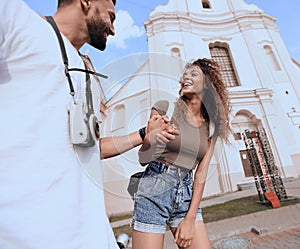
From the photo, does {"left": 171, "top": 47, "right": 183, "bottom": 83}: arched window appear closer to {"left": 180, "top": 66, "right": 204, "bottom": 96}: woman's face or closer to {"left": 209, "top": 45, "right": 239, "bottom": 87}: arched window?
{"left": 180, "top": 66, "right": 204, "bottom": 96}: woman's face

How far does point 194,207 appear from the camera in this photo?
1.37 metres

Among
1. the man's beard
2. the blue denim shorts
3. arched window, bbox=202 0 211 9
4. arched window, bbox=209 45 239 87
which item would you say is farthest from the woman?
arched window, bbox=202 0 211 9

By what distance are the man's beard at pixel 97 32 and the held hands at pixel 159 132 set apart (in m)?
0.49

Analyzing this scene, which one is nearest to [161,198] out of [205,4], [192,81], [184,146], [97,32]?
[184,146]

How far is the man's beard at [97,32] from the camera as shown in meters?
0.89

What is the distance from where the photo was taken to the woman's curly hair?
1635 millimetres

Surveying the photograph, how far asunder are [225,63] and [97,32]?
14.5 m

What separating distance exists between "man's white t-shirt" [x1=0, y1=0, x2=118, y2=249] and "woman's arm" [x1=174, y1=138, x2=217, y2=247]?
2.58ft

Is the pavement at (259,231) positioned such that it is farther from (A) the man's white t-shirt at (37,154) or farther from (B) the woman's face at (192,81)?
(A) the man's white t-shirt at (37,154)

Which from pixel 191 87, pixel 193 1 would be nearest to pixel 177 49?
pixel 193 1

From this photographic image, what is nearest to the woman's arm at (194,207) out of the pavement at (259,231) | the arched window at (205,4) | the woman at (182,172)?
the woman at (182,172)

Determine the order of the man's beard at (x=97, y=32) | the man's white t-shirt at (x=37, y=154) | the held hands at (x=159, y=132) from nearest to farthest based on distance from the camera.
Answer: the man's white t-shirt at (x=37, y=154), the man's beard at (x=97, y=32), the held hands at (x=159, y=132)

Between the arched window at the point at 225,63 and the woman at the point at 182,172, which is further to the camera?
the arched window at the point at 225,63

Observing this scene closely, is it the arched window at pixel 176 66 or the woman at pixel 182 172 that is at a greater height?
the arched window at pixel 176 66
